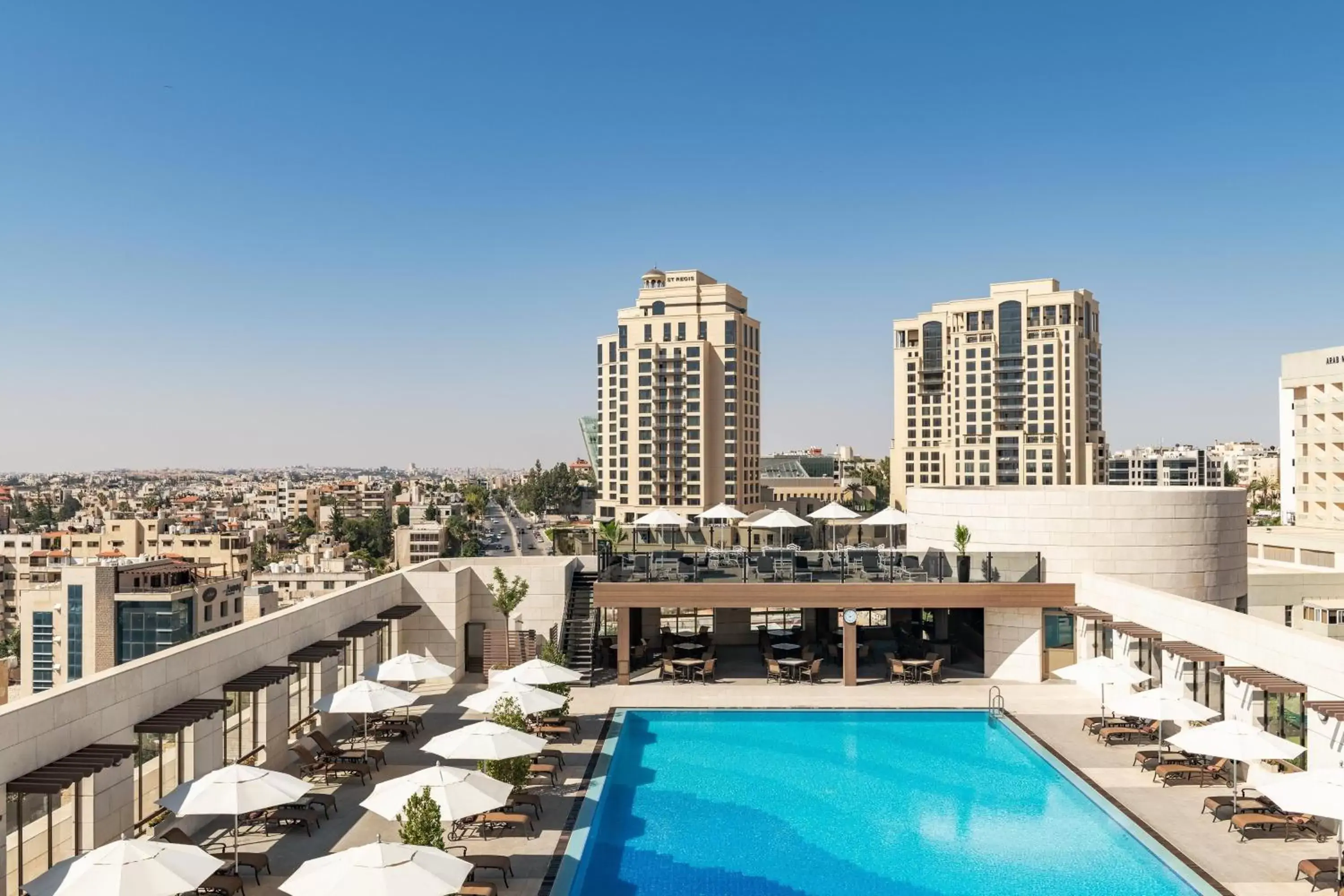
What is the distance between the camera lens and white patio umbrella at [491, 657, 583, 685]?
18.8m

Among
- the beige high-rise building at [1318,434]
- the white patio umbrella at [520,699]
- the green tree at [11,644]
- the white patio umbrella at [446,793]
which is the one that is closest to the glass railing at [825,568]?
the white patio umbrella at [520,699]

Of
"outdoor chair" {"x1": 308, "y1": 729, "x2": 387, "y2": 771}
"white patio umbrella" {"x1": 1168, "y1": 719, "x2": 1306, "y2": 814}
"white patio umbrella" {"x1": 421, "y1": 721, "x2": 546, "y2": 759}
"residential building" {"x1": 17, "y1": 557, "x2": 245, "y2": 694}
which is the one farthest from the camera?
"residential building" {"x1": 17, "y1": 557, "x2": 245, "y2": 694}

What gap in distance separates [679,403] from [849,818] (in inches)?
3031

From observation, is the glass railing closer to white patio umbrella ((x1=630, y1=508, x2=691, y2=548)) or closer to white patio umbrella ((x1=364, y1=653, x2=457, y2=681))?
white patio umbrella ((x1=630, y1=508, x2=691, y2=548))

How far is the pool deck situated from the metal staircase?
1077 millimetres

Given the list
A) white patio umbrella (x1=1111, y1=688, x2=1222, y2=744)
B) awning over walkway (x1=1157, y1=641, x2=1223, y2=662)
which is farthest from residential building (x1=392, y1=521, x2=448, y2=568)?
white patio umbrella (x1=1111, y1=688, x2=1222, y2=744)

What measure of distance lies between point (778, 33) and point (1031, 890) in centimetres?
2870

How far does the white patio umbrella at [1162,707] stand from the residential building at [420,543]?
115051 mm

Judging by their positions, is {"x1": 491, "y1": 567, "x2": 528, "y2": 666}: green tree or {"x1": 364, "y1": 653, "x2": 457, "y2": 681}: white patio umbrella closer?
{"x1": 364, "y1": 653, "x2": 457, "y2": 681}: white patio umbrella

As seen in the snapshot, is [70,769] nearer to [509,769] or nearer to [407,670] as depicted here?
[509,769]

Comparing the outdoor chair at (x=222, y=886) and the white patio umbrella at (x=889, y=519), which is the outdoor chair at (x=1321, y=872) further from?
the white patio umbrella at (x=889, y=519)

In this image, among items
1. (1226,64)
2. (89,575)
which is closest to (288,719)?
(1226,64)

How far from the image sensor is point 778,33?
32.0 metres

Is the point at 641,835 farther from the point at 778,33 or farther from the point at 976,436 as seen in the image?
the point at 976,436
